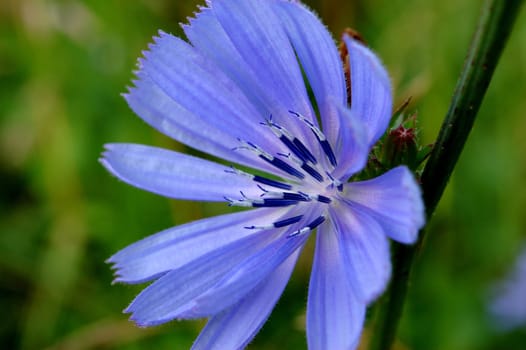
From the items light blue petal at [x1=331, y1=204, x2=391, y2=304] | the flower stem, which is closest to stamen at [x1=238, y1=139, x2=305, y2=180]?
light blue petal at [x1=331, y1=204, x2=391, y2=304]

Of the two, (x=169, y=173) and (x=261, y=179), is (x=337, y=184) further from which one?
(x=169, y=173)

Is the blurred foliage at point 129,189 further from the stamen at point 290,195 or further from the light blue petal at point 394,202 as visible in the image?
the light blue petal at point 394,202

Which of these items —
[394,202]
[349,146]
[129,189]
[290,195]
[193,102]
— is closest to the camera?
[394,202]

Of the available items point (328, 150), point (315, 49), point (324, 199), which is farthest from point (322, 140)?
point (315, 49)

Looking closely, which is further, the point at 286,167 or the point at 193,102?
the point at 286,167

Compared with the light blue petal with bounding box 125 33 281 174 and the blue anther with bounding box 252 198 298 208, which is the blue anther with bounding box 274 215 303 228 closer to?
the blue anther with bounding box 252 198 298 208

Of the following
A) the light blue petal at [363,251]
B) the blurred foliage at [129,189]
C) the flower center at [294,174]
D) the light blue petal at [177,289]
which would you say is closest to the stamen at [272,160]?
the flower center at [294,174]
